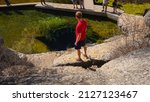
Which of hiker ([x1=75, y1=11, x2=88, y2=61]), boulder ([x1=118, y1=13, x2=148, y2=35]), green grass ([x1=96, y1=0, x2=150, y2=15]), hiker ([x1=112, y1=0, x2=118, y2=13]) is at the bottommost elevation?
green grass ([x1=96, y1=0, x2=150, y2=15])

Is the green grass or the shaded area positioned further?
the green grass

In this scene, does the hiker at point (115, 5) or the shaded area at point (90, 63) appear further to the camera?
the hiker at point (115, 5)

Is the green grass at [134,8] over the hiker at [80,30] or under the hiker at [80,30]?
under

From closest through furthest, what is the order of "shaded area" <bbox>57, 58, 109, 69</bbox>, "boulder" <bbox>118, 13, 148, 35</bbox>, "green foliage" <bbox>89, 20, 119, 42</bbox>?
"shaded area" <bbox>57, 58, 109, 69</bbox>, "boulder" <bbox>118, 13, 148, 35</bbox>, "green foliage" <bbox>89, 20, 119, 42</bbox>

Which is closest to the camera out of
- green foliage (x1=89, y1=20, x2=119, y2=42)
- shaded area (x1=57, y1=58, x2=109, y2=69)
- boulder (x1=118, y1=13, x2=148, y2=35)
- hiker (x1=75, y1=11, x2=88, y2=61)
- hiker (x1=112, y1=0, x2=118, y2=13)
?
hiker (x1=75, y1=11, x2=88, y2=61)

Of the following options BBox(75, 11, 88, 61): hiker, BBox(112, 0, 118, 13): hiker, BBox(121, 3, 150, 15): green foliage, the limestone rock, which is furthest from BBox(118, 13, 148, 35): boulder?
the limestone rock

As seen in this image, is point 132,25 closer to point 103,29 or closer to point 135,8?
point 103,29

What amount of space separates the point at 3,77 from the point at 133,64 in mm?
3420

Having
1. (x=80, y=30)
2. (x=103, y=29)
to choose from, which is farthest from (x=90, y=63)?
(x=103, y=29)

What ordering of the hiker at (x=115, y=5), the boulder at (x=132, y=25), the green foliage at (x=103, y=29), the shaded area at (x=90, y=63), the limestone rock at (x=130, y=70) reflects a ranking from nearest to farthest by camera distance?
the limestone rock at (x=130, y=70) < the shaded area at (x=90, y=63) < the boulder at (x=132, y=25) < the green foliage at (x=103, y=29) < the hiker at (x=115, y=5)

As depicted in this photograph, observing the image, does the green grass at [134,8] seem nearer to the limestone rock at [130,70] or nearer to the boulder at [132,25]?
the boulder at [132,25]

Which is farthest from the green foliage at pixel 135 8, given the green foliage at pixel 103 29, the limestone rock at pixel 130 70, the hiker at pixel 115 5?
the limestone rock at pixel 130 70

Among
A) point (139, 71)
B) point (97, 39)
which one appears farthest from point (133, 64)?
point (97, 39)

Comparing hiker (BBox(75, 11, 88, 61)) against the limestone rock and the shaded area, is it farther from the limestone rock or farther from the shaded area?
the limestone rock
